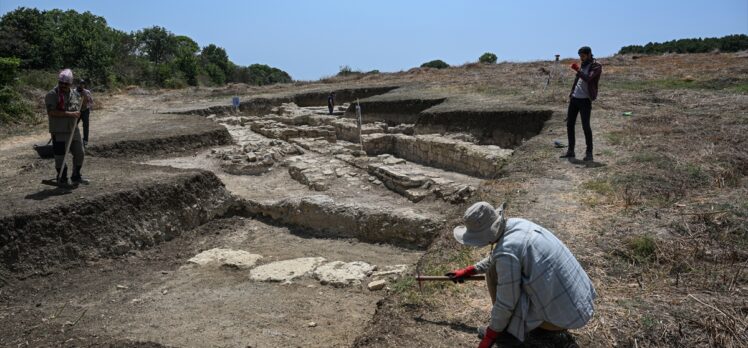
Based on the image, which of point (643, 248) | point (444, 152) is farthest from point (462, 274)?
point (444, 152)

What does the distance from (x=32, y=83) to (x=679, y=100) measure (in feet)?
75.0

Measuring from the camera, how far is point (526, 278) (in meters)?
3.05

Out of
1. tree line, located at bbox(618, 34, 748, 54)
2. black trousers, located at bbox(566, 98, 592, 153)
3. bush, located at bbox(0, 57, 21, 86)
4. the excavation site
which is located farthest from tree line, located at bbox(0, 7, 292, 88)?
tree line, located at bbox(618, 34, 748, 54)

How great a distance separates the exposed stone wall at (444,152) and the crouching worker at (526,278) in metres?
5.92

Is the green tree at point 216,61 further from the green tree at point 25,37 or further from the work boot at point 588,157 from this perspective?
the work boot at point 588,157

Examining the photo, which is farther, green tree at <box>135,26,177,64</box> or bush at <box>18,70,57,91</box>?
green tree at <box>135,26,177,64</box>

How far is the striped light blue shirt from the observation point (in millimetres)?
3002

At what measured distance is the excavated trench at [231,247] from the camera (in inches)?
203

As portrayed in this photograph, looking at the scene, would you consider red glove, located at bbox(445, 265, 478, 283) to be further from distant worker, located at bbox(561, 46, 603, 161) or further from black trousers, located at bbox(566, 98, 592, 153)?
black trousers, located at bbox(566, 98, 592, 153)

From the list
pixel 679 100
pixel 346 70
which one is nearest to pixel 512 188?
pixel 679 100

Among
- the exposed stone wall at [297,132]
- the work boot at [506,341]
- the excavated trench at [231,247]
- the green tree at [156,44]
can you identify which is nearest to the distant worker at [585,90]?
the excavated trench at [231,247]

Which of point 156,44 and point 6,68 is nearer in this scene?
point 6,68

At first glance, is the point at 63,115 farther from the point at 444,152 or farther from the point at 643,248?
the point at 444,152

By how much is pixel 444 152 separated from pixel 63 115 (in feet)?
25.2
